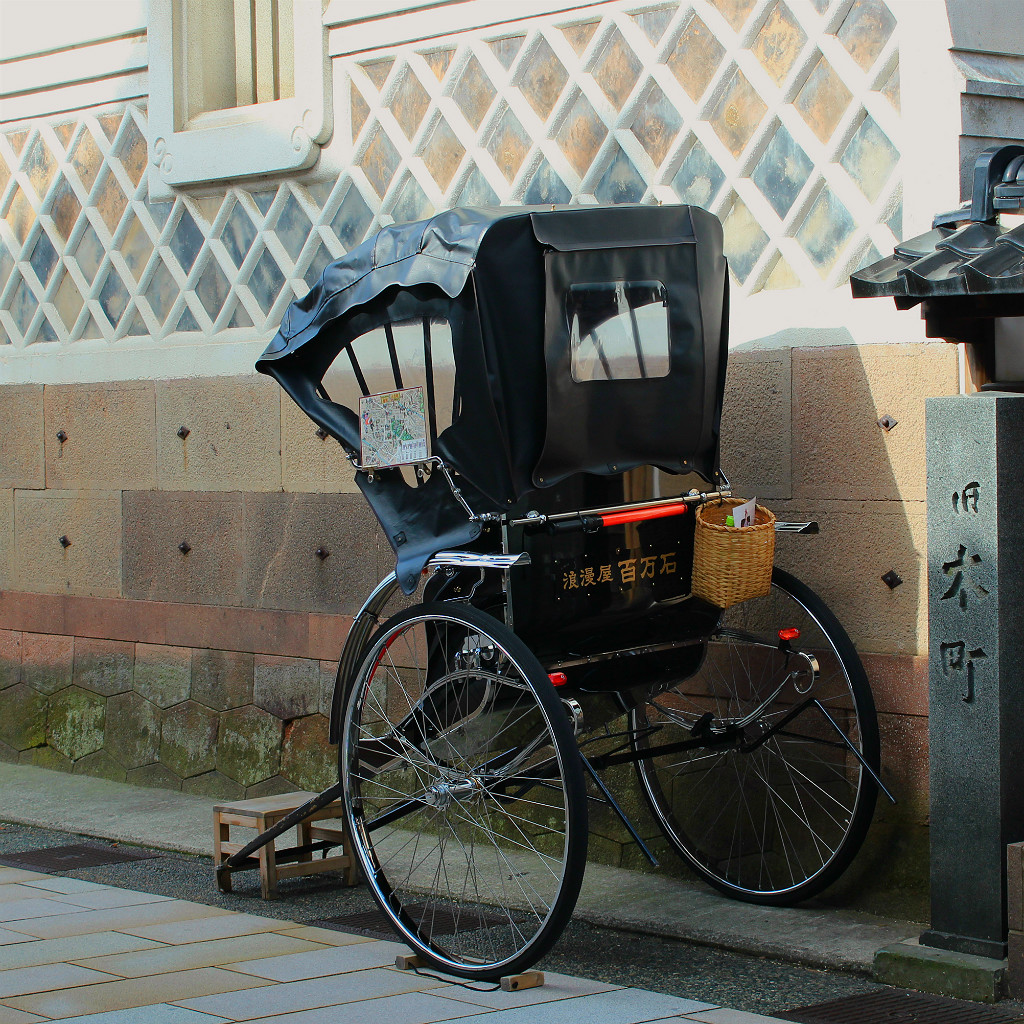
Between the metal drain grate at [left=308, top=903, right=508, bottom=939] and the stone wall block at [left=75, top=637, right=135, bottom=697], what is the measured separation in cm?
314

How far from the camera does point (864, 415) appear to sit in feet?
18.6

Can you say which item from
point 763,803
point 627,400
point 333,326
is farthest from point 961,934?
point 333,326

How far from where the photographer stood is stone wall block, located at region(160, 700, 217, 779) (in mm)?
8086

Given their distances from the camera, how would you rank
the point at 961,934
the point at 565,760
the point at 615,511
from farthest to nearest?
the point at 615,511
the point at 961,934
the point at 565,760

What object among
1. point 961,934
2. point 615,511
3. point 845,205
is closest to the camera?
point 961,934

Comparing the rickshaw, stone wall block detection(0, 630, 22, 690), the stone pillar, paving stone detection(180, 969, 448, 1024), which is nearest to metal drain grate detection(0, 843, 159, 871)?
the rickshaw

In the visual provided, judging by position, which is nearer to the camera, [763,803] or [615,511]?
[615,511]

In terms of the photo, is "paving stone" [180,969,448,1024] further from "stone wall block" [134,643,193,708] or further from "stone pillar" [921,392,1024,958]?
"stone wall block" [134,643,193,708]

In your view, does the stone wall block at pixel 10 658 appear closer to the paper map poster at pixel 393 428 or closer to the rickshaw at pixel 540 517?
the rickshaw at pixel 540 517

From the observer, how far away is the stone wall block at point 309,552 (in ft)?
24.1

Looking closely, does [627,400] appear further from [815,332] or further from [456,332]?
[815,332]

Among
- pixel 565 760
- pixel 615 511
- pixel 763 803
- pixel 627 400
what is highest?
pixel 627 400

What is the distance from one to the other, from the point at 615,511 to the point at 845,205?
161 cm

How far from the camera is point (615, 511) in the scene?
5.09 metres
